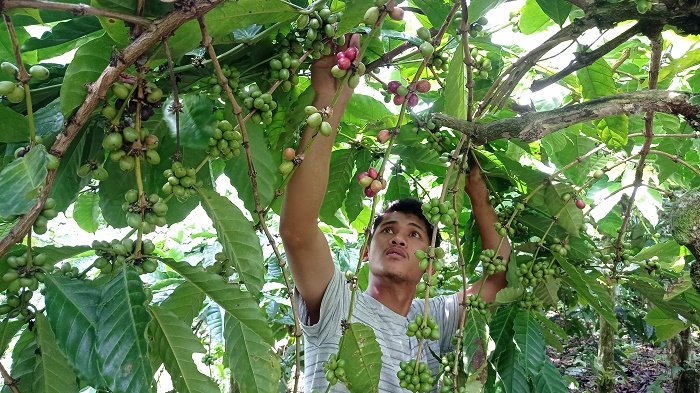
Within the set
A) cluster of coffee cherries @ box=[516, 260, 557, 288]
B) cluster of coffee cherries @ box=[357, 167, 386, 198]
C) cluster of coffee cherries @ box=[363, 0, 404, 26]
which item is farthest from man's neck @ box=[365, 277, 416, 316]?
cluster of coffee cherries @ box=[363, 0, 404, 26]

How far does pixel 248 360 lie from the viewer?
3.88 ft

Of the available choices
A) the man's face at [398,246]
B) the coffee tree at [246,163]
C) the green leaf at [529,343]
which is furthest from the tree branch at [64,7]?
the man's face at [398,246]

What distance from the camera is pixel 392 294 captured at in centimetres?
293

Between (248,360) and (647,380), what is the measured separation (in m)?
7.60

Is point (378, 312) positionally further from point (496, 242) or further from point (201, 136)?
point (201, 136)

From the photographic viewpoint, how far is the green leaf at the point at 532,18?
216 centimetres

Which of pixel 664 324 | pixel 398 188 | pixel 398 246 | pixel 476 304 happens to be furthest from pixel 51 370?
pixel 664 324

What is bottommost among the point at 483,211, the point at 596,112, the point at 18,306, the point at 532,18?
the point at 18,306

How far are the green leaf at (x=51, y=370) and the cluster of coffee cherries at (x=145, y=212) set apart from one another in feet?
0.89

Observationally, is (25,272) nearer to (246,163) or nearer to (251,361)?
(251,361)

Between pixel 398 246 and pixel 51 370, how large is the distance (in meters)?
2.03

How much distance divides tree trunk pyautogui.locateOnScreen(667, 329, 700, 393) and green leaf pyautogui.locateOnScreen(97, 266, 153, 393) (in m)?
5.60

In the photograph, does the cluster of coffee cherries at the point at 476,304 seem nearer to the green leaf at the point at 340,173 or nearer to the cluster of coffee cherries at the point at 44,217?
the green leaf at the point at 340,173

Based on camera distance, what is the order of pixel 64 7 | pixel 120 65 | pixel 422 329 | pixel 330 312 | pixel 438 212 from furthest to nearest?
1. pixel 330 312
2. pixel 438 212
3. pixel 422 329
4. pixel 120 65
5. pixel 64 7
